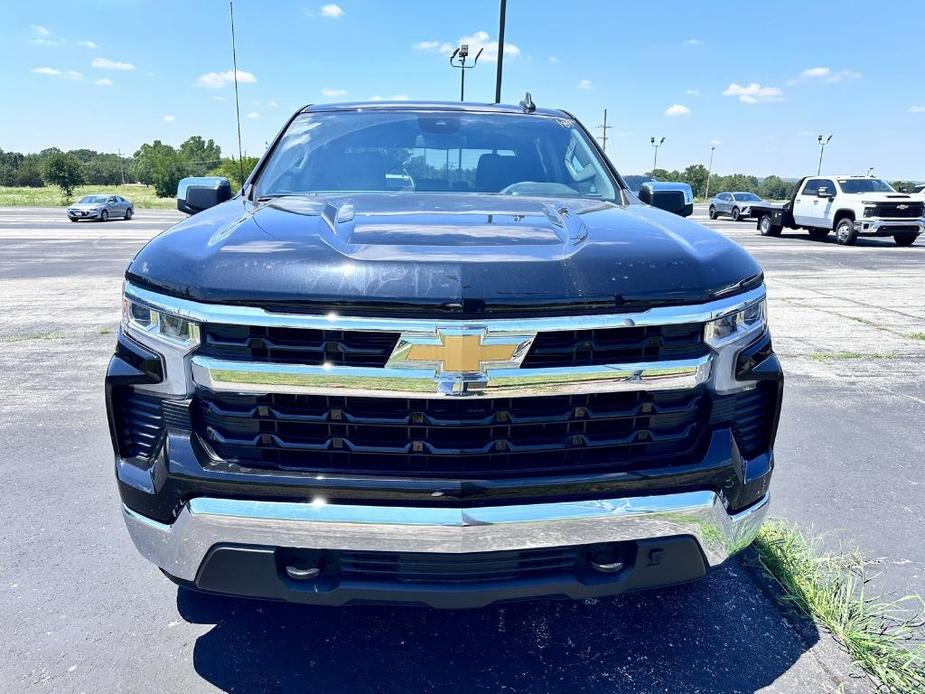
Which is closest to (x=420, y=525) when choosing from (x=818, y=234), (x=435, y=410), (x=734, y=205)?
(x=435, y=410)

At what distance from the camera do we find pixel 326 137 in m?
3.32

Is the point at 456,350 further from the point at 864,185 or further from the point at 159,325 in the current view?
the point at 864,185

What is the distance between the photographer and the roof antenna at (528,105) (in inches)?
147

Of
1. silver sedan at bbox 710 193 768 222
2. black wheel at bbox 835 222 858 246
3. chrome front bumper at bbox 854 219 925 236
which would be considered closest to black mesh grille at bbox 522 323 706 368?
chrome front bumper at bbox 854 219 925 236

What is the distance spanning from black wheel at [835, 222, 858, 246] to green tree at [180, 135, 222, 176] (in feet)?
310

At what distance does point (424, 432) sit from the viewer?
5.80 ft

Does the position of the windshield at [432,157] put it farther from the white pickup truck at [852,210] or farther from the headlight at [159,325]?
the white pickup truck at [852,210]

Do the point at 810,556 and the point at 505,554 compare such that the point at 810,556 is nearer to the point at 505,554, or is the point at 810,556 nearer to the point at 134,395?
the point at 505,554

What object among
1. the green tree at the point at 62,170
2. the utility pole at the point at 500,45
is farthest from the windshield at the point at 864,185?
the green tree at the point at 62,170

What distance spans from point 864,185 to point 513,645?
22.2 meters

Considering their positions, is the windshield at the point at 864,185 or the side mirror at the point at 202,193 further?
the windshield at the point at 864,185

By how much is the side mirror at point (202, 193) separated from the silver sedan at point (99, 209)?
3355cm

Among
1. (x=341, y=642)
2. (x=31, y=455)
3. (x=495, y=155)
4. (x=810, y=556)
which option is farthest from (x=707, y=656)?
(x=31, y=455)

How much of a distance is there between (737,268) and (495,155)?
1692 millimetres
